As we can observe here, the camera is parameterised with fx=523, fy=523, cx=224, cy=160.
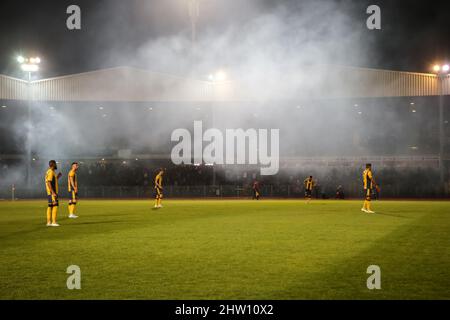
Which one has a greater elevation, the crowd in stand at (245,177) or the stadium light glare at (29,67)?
the stadium light glare at (29,67)

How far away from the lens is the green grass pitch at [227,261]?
664 centimetres

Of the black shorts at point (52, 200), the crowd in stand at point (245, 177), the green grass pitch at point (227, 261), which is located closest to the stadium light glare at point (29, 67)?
the crowd in stand at point (245, 177)

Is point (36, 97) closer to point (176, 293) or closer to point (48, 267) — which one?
point (48, 267)

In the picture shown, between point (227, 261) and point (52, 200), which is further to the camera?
point (52, 200)

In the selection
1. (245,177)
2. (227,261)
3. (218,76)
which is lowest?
(227,261)

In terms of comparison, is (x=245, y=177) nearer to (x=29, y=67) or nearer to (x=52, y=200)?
(x=29, y=67)

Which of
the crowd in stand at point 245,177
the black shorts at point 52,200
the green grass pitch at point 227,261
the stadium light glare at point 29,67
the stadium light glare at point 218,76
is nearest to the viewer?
the green grass pitch at point 227,261

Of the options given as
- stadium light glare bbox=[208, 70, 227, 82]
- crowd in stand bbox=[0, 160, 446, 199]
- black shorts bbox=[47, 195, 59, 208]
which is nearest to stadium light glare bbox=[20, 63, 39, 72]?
crowd in stand bbox=[0, 160, 446, 199]

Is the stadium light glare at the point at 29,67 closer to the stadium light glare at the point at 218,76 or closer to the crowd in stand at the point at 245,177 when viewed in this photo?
the crowd in stand at the point at 245,177

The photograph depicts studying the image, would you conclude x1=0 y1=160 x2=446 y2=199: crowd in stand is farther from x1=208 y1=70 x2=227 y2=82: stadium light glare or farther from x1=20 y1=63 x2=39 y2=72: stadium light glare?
x1=20 y1=63 x2=39 y2=72: stadium light glare

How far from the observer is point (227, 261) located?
8953 mm

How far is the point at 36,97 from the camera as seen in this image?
4234 cm

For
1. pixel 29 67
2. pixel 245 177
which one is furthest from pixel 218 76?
pixel 29 67

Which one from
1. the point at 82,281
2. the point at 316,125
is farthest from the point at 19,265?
the point at 316,125
